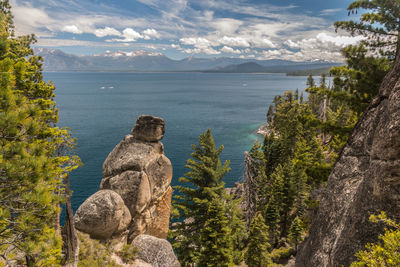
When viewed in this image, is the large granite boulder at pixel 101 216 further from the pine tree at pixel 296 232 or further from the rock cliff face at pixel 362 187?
the pine tree at pixel 296 232

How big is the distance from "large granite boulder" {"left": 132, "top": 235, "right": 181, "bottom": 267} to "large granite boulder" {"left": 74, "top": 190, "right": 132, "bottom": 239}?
2490mm

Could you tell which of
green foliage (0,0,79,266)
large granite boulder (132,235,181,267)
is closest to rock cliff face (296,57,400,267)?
green foliage (0,0,79,266)

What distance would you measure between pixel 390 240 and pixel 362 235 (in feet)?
10.9

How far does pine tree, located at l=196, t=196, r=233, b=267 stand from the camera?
17984mm

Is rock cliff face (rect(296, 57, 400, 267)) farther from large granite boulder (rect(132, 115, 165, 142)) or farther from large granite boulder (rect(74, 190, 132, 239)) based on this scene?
large granite boulder (rect(132, 115, 165, 142))

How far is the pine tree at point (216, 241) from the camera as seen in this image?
1798 cm

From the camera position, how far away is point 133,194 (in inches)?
880

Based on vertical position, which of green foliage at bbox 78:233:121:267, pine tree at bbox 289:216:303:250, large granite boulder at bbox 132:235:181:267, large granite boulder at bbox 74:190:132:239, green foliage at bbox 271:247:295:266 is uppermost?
large granite boulder at bbox 74:190:132:239

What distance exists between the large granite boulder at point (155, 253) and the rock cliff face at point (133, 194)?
259 cm

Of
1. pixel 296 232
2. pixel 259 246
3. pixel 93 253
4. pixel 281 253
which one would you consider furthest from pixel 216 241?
pixel 281 253

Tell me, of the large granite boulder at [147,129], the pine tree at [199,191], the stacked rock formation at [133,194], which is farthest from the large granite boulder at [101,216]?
the large granite boulder at [147,129]

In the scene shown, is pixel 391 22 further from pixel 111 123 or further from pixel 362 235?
pixel 111 123

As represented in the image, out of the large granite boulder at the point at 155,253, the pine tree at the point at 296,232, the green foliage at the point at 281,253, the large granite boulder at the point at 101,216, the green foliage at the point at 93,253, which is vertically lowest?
the green foliage at the point at 281,253

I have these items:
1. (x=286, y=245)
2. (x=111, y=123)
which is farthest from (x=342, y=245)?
(x=111, y=123)
